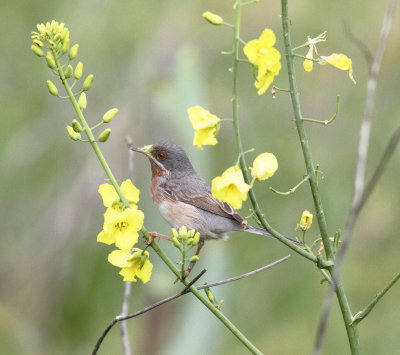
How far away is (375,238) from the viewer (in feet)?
23.1

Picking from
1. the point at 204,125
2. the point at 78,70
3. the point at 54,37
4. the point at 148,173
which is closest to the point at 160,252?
the point at 204,125

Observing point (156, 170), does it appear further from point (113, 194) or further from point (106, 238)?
point (106, 238)

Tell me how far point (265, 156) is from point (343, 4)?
5381 mm

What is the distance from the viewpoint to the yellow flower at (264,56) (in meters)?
2.71

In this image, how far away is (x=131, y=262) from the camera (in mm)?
3039

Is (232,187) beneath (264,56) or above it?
beneath

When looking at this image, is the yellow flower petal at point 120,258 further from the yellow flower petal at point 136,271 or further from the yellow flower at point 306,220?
the yellow flower at point 306,220

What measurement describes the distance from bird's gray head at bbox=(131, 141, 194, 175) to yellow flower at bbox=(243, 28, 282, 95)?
6.34 ft

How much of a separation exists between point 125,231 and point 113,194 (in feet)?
0.63

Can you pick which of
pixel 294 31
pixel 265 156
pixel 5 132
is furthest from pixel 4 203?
pixel 265 156

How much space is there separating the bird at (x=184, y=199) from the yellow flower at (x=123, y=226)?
1.49 meters

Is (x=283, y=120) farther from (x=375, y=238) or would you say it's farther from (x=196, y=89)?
(x=196, y=89)

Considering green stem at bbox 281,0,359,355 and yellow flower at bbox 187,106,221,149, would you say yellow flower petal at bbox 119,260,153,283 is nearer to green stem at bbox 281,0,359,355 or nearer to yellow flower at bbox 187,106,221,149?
yellow flower at bbox 187,106,221,149

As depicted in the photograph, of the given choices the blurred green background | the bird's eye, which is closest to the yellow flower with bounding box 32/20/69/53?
the bird's eye
